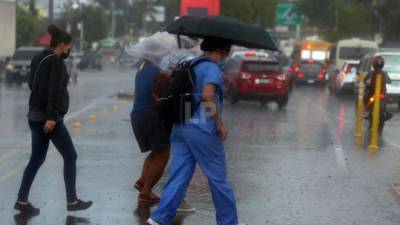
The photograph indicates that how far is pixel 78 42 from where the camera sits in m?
78.1

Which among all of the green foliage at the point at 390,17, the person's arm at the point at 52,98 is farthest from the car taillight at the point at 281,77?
the green foliage at the point at 390,17

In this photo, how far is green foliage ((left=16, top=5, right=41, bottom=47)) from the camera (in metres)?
60.2

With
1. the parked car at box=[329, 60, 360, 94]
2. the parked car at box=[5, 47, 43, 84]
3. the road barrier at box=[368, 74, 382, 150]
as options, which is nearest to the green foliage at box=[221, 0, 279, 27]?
the parked car at box=[5, 47, 43, 84]

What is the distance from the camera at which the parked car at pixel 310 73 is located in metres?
49.5

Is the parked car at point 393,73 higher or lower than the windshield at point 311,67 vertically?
higher

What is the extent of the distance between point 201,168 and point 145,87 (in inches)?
77.8

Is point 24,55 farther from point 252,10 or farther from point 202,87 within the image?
point 202,87

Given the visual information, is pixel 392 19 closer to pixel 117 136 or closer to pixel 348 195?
pixel 117 136

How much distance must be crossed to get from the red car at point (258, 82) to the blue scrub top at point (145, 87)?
743 inches

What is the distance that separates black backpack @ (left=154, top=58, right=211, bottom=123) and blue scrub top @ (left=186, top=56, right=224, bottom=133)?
0.03 meters

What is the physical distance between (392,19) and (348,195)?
154 feet

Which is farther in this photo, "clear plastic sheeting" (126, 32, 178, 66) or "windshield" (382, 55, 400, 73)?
"windshield" (382, 55, 400, 73)

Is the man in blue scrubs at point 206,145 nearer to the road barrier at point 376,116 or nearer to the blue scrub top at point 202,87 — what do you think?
the blue scrub top at point 202,87

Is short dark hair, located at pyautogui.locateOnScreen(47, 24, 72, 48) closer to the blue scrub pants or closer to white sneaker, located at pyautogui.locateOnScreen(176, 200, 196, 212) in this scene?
the blue scrub pants
